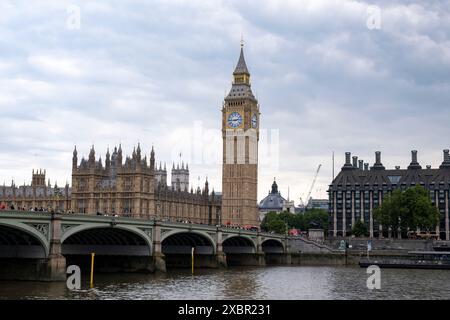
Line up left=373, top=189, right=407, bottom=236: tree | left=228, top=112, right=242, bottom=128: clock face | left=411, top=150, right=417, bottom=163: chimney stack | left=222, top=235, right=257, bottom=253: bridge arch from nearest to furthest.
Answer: left=222, top=235, right=257, bottom=253: bridge arch < left=373, top=189, right=407, bottom=236: tree < left=411, top=150, right=417, bottom=163: chimney stack < left=228, top=112, right=242, bottom=128: clock face

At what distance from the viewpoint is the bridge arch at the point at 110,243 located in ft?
219

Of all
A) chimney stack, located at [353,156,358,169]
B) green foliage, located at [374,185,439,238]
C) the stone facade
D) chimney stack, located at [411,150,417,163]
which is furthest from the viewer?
chimney stack, located at [353,156,358,169]

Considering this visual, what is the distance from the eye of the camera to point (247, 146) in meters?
170

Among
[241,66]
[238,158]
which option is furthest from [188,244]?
[241,66]

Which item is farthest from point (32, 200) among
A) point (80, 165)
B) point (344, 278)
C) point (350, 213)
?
point (344, 278)

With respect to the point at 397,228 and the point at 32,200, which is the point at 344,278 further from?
the point at 32,200

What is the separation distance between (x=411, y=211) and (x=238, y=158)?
50919 mm

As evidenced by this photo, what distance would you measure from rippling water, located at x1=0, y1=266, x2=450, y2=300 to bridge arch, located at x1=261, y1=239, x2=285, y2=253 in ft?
149

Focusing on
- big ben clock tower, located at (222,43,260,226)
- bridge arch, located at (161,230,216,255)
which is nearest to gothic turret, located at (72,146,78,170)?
big ben clock tower, located at (222,43,260,226)

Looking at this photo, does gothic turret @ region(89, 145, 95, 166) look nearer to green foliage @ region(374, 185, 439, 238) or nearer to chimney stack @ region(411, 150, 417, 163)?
green foliage @ region(374, 185, 439, 238)

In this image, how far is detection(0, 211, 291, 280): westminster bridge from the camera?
176 feet

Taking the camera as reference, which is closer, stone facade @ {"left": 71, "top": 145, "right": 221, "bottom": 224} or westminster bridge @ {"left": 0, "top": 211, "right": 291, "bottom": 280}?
westminster bridge @ {"left": 0, "top": 211, "right": 291, "bottom": 280}

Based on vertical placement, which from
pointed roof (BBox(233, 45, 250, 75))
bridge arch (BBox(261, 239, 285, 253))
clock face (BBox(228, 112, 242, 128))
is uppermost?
pointed roof (BBox(233, 45, 250, 75))
